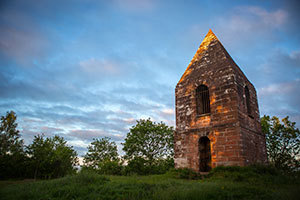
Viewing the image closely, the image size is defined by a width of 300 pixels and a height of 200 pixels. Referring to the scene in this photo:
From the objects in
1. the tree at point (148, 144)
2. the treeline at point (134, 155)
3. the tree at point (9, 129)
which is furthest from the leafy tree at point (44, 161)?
the tree at point (9, 129)

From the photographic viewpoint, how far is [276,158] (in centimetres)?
2034

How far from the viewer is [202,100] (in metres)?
12.4

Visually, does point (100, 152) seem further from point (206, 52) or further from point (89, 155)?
point (206, 52)

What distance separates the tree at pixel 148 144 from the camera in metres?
22.0

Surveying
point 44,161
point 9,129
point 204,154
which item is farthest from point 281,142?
point 9,129

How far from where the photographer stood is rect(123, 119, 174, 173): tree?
2203 centimetres

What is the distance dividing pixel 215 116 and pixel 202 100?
5.90 ft

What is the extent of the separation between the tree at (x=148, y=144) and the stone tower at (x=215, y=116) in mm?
10856

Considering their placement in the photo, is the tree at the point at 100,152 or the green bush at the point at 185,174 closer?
the green bush at the point at 185,174

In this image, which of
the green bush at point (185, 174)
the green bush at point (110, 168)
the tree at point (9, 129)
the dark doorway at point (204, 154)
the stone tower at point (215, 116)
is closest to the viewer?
the stone tower at point (215, 116)

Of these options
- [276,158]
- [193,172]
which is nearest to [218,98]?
[193,172]

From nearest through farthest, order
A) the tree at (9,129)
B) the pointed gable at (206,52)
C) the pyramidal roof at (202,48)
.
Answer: the pointed gable at (206,52) < the pyramidal roof at (202,48) < the tree at (9,129)

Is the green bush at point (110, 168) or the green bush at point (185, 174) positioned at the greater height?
the green bush at point (185, 174)

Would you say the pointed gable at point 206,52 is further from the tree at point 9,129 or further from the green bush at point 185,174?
the tree at point 9,129
